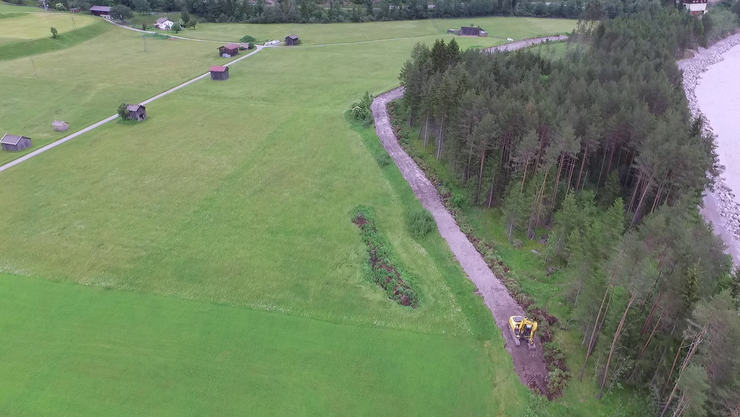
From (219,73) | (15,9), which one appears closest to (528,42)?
(219,73)

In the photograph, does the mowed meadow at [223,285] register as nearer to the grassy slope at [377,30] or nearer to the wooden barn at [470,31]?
the grassy slope at [377,30]

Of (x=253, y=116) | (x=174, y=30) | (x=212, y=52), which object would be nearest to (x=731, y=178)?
(x=253, y=116)

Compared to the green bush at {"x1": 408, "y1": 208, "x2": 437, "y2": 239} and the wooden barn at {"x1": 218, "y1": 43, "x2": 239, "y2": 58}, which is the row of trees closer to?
the green bush at {"x1": 408, "y1": 208, "x2": 437, "y2": 239}

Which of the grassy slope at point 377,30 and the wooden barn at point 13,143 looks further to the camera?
the grassy slope at point 377,30

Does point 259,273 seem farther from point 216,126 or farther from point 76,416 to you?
point 216,126

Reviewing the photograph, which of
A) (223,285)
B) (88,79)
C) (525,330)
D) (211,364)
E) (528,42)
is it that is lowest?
(211,364)

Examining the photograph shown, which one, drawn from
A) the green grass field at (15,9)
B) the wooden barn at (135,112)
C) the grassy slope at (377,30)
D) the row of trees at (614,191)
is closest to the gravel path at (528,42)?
the grassy slope at (377,30)

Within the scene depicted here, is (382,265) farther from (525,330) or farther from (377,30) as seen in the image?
(377,30)
